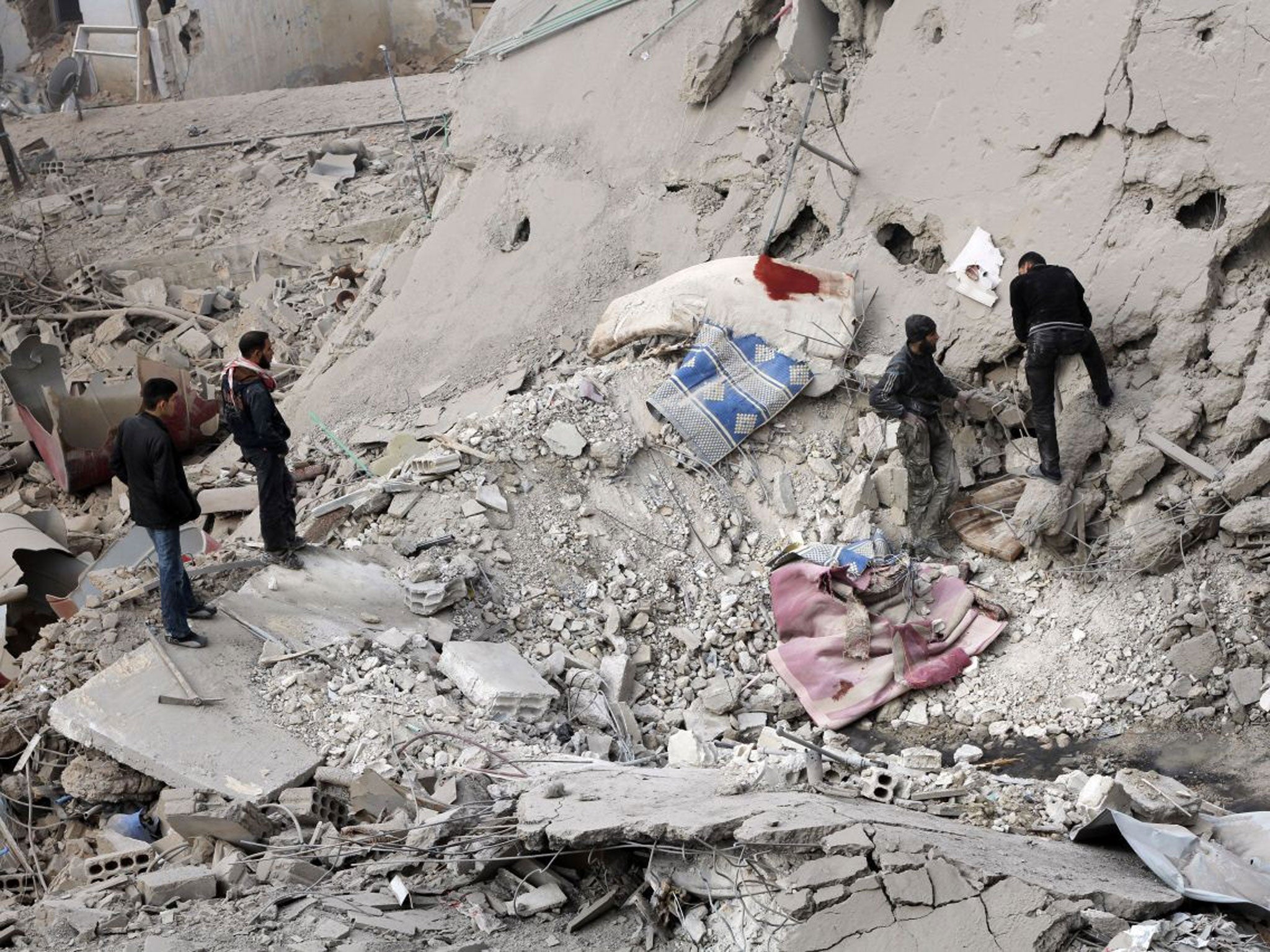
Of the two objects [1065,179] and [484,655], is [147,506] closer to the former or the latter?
[484,655]

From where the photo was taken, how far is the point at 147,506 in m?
6.42

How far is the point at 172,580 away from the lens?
21.7 feet

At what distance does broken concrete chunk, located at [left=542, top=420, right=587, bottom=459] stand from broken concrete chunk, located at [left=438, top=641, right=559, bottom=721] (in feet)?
5.35

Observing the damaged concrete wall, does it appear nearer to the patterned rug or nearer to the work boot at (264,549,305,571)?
the patterned rug

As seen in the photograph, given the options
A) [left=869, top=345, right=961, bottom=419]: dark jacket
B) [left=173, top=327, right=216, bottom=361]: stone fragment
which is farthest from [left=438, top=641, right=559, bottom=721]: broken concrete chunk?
[left=173, top=327, right=216, bottom=361]: stone fragment

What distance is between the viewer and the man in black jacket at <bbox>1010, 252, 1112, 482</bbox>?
24.3 feet

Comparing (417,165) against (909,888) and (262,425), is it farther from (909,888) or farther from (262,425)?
(909,888)

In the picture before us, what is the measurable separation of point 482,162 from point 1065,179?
16.8ft

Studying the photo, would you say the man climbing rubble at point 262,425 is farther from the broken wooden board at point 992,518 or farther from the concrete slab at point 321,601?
the broken wooden board at point 992,518

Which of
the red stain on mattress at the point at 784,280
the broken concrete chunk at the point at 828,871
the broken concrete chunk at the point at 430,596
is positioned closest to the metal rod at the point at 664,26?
the red stain on mattress at the point at 784,280

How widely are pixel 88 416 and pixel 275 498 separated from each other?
4791 millimetres

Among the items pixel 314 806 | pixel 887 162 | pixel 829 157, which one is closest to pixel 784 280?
pixel 829 157

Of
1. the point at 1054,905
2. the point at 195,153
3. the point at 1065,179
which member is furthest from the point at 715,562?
the point at 195,153

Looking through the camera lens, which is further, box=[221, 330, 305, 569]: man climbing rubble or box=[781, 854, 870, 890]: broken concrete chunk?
box=[221, 330, 305, 569]: man climbing rubble
